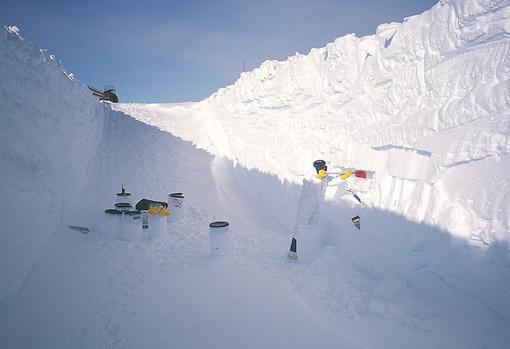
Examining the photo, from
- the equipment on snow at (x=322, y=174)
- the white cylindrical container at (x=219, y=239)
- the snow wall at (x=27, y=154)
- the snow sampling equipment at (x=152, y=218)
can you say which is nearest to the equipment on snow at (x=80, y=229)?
the snow wall at (x=27, y=154)

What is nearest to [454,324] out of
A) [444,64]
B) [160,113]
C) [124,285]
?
[444,64]

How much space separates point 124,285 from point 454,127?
469cm

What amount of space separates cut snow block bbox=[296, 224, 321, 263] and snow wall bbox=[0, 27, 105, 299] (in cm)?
369

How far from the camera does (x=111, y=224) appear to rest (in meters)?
5.16

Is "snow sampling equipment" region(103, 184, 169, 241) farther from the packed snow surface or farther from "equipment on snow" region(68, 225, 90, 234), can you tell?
"equipment on snow" region(68, 225, 90, 234)

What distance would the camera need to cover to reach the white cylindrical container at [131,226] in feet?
17.1

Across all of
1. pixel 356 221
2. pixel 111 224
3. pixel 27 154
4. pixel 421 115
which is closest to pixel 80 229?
pixel 111 224

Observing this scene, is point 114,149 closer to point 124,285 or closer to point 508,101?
point 124,285

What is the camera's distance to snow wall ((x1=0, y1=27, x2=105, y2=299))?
294 centimetres

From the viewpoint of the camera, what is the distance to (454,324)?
11.1 feet

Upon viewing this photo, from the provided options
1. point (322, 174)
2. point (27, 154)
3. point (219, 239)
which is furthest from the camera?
point (322, 174)

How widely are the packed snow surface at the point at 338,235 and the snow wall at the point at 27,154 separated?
0.02 meters

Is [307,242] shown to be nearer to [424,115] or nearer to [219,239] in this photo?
[219,239]

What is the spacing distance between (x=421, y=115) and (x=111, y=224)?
519 centimetres
